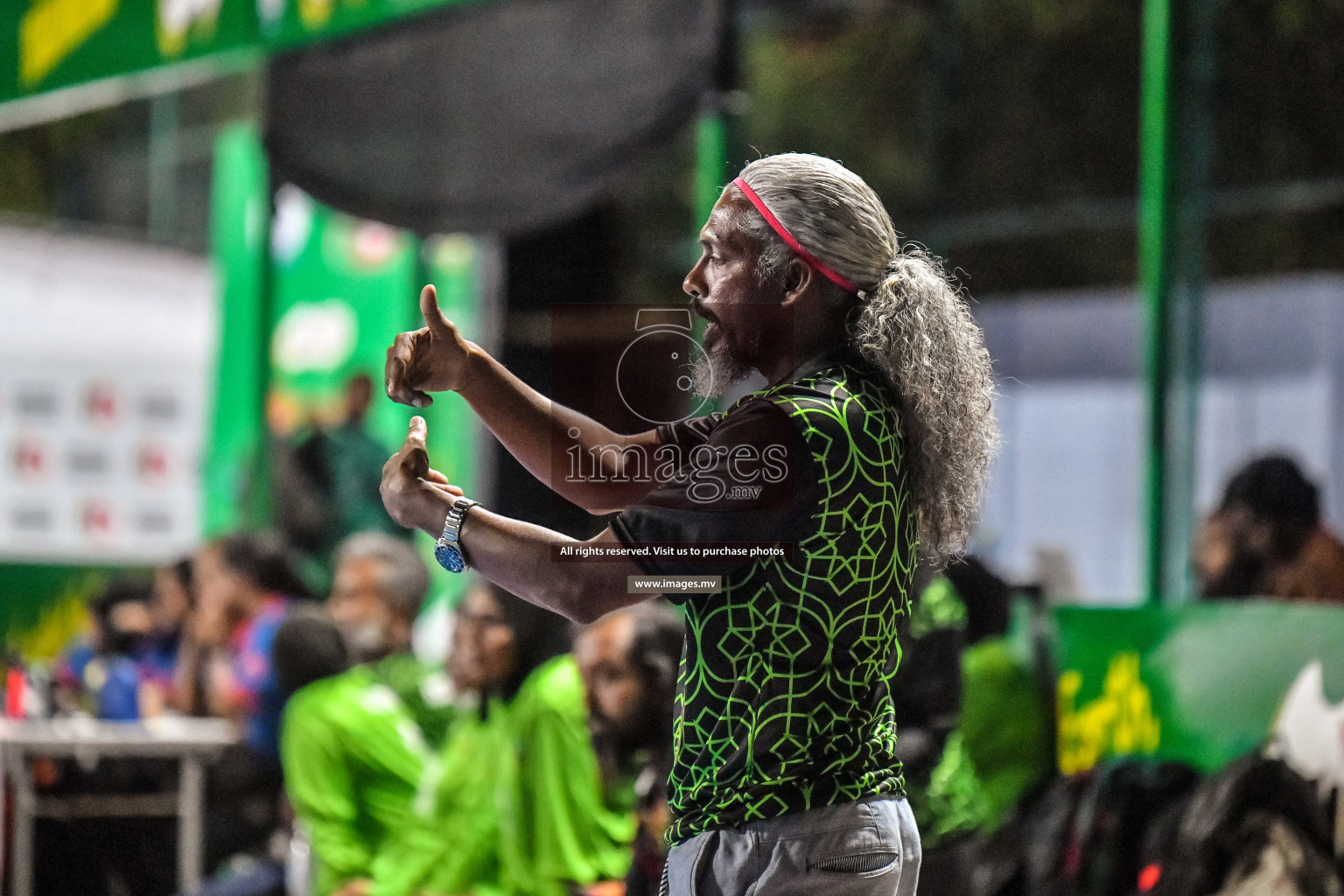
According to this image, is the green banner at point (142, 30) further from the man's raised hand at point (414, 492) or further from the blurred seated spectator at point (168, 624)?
the man's raised hand at point (414, 492)

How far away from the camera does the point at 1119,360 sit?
30.0 ft

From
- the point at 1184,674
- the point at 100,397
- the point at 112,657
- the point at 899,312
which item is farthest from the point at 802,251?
the point at 100,397

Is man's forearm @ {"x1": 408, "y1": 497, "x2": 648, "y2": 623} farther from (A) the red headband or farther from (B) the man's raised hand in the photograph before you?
(A) the red headband

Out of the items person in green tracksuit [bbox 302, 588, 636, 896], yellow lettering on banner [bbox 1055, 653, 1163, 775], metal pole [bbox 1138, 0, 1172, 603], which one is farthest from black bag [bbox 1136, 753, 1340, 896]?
person in green tracksuit [bbox 302, 588, 636, 896]

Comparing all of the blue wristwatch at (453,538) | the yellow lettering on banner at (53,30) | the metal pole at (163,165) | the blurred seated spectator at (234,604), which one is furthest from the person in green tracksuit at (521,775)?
the metal pole at (163,165)

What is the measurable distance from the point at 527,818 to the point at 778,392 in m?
3.22

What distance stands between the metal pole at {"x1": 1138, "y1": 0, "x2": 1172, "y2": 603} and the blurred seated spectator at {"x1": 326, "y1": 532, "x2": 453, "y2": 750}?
2.35 meters

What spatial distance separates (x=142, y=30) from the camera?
7.67 metres

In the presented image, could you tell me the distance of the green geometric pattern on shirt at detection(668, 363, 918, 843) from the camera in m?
2.17

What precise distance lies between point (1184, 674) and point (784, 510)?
2.70 meters

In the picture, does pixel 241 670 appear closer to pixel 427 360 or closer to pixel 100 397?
pixel 100 397

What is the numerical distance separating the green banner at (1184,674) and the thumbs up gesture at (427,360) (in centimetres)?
263

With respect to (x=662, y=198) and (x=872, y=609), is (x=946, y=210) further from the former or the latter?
(x=872, y=609)

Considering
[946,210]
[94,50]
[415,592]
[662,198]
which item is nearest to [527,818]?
[415,592]
